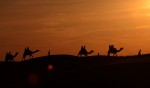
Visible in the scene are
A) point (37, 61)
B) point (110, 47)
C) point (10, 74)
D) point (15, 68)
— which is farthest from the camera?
point (110, 47)

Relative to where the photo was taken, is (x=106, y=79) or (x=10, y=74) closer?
(x=106, y=79)

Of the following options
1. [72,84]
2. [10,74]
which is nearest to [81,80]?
[72,84]

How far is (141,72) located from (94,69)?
380 cm

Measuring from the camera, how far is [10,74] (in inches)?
1754

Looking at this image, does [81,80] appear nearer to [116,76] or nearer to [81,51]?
[116,76]

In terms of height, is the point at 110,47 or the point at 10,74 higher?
the point at 110,47

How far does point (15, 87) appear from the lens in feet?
103

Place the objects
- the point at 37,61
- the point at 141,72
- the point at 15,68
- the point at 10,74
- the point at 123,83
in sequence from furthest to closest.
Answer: the point at 37,61 < the point at 15,68 < the point at 10,74 < the point at 141,72 < the point at 123,83

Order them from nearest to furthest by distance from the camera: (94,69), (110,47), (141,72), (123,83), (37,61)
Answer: (123,83) → (141,72) → (94,69) → (37,61) → (110,47)

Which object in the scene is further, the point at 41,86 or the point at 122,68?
the point at 122,68

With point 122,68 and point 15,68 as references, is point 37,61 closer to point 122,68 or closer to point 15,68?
point 15,68

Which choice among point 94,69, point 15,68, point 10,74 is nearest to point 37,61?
point 15,68

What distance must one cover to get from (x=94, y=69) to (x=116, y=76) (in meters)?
2.89

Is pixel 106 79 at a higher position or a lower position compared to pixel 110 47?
lower
